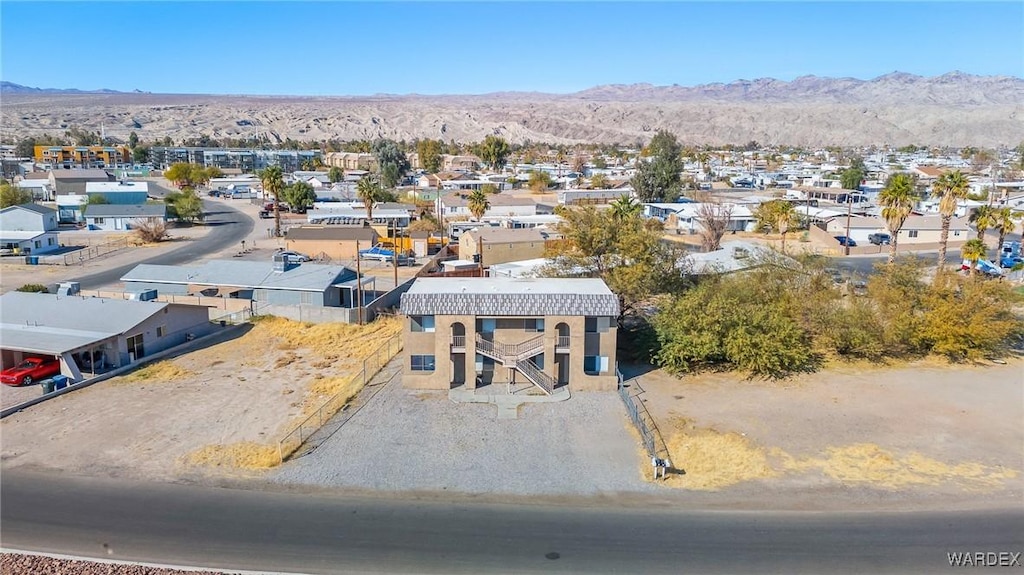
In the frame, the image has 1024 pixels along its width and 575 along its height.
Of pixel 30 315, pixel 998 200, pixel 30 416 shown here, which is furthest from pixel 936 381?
pixel 998 200

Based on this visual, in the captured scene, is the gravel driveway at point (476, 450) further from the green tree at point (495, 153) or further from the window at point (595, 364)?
the green tree at point (495, 153)

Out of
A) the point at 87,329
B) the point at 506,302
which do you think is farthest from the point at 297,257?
the point at 506,302

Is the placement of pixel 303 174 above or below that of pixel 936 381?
above

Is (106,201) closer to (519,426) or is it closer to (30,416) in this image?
(30,416)

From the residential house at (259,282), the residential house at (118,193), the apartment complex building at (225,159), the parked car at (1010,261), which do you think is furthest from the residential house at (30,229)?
the apartment complex building at (225,159)

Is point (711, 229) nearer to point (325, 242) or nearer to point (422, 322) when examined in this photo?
point (325, 242)
